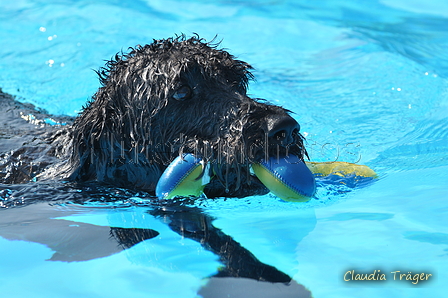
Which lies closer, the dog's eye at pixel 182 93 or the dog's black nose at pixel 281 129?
the dog's black nose at pixel 281 129

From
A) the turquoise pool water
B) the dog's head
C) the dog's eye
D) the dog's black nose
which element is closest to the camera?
the turquoise pool water

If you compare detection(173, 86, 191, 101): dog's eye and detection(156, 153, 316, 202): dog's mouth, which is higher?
detection(173, 86, 191, 101): dog's eye

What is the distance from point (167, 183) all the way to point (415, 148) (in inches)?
130

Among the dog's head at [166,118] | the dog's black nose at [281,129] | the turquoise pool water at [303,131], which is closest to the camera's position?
the turquoise pool water at [303,131]

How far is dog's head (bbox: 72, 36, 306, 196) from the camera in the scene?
3959 mm

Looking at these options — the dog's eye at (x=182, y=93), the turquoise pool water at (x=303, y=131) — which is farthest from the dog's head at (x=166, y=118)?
the turquoise pool water at (x=303, y=131)

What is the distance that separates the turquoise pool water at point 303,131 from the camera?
3299mm

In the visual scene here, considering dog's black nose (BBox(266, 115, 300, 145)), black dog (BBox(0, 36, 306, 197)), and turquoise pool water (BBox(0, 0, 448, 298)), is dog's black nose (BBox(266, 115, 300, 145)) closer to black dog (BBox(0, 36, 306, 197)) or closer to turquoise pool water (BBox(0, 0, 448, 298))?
black dog (BBox(0, 36, 306, 197))

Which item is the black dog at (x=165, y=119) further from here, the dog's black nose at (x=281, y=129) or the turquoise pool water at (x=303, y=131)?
the turquoise pool water at (x=303, y=131)

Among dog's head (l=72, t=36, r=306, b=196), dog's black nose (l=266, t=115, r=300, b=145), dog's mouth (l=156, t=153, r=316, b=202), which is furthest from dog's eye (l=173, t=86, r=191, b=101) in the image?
dog's black nose (l=266, t=115, r=300, b=145)

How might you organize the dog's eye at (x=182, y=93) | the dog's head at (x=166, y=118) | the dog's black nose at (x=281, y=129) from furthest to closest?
the dog's eye at (x=182, y=93) → the dog's head at (x=166, y=118) → the dog's black nose at (x=281, y=129)

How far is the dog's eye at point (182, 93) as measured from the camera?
13.7 feet

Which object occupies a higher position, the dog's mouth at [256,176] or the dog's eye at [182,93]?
the dog's eye at [182,93]

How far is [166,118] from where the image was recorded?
4.22m
